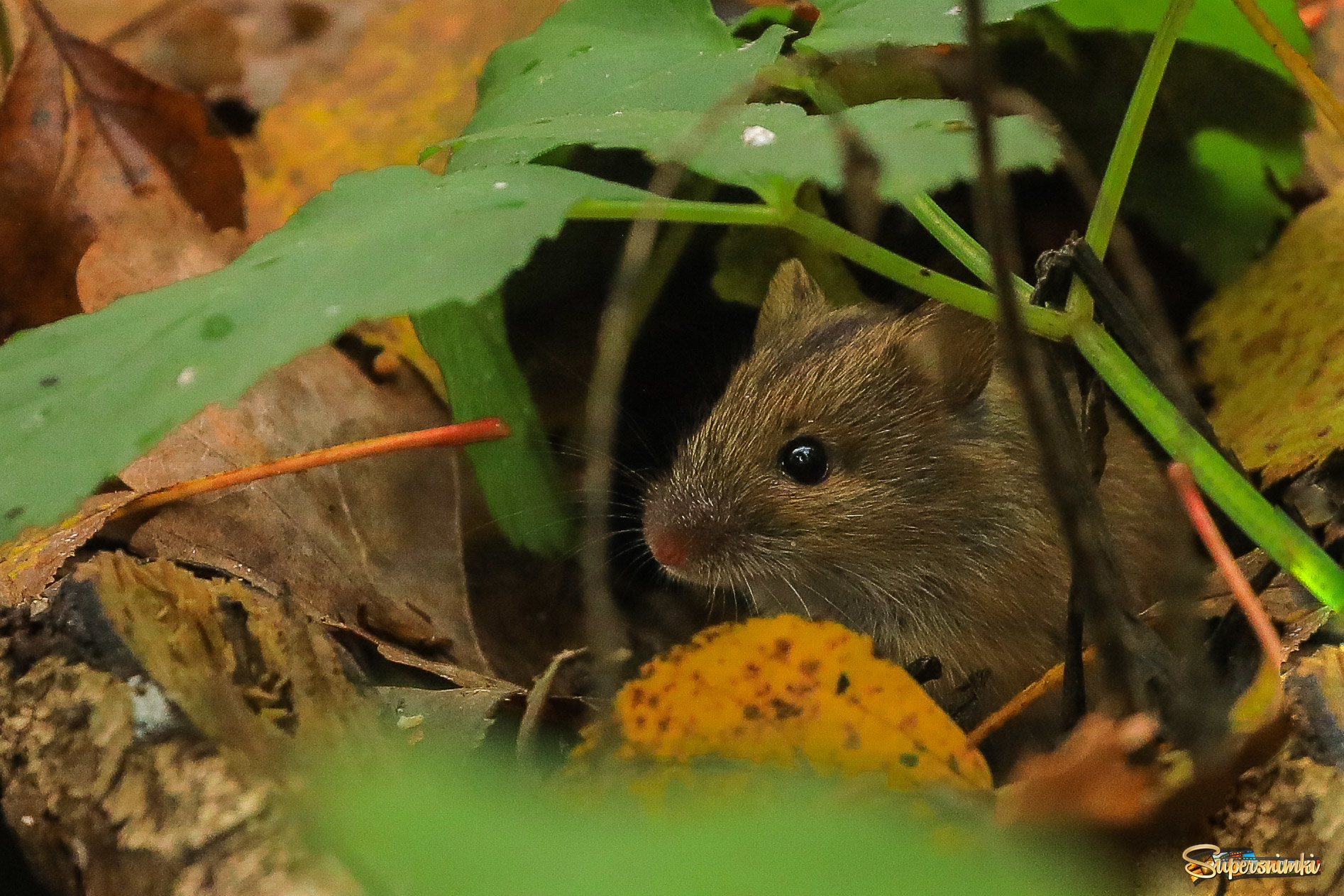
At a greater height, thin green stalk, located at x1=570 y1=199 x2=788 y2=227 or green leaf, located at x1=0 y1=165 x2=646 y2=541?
green leaf, located at x1=0 y1=165 x2=646 y2=541

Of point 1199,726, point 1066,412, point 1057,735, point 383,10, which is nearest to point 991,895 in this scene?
point 1199,726

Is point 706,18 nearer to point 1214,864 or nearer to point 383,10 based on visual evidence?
point 1214,864

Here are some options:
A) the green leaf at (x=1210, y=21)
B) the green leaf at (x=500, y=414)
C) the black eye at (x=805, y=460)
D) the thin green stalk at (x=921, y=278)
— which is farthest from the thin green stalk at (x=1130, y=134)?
the green leaf at (x=500, y=414)

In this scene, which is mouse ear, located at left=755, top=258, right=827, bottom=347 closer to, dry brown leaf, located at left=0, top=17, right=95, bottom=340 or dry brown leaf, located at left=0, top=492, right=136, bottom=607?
dry brown leaf, located at left=0, top=492, right=136, bottom=607

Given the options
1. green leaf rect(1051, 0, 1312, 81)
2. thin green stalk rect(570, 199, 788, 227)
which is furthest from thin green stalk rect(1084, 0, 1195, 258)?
green leaf rect(1051, 0, 1312, 81)

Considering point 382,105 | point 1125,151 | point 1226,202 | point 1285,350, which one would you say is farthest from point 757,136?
point 382,105

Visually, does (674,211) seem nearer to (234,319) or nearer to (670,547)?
(234,319)

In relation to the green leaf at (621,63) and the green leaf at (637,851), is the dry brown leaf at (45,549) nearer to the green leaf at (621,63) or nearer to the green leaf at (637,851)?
the green leaf at (621,63)
